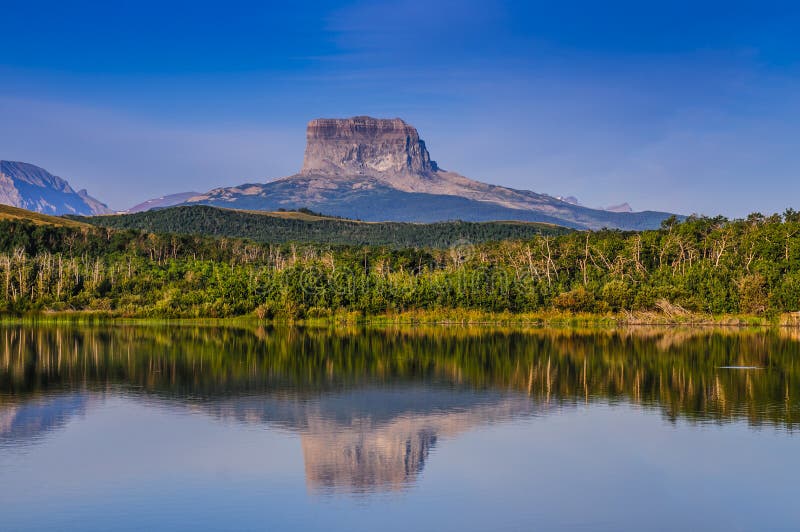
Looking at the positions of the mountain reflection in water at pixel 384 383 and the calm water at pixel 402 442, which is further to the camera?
the mountain reflection in water at pixel 384 383

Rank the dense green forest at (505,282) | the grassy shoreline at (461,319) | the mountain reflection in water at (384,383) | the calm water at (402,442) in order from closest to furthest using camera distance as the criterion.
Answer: the calm water at (402,442) → the mountain reflection in water at (384,383) → the grassy shoreline at (461,319) → the dense green forest at (505,282)

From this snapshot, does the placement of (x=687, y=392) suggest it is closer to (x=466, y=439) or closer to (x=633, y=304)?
(x=466, y=439)

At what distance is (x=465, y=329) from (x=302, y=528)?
7150 cm

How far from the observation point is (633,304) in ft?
331

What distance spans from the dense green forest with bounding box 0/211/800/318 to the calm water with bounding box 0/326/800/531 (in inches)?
1589

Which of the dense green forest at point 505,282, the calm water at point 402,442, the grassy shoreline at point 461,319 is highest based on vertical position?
the dense green forest at point 505,282

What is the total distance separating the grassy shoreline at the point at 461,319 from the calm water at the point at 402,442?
36582 millimetres

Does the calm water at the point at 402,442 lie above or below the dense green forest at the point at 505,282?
below

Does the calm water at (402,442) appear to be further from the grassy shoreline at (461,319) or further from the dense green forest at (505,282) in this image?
the dense green forest at (505,282)

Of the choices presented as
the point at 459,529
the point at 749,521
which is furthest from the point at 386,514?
the point at 749,521

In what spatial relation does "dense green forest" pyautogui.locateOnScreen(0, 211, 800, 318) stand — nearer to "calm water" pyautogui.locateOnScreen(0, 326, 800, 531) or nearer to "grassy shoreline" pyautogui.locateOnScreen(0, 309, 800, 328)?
"grassy shoreline" pyautogui.locateOnScreen(0, 309, 800, 328)

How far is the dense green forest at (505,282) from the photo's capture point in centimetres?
9906

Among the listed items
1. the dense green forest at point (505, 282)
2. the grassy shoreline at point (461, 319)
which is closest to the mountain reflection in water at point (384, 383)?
the grassy shoreline at point (461, 319)

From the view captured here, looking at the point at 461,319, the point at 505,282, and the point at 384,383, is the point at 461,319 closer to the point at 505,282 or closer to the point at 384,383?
the point at 505,282
